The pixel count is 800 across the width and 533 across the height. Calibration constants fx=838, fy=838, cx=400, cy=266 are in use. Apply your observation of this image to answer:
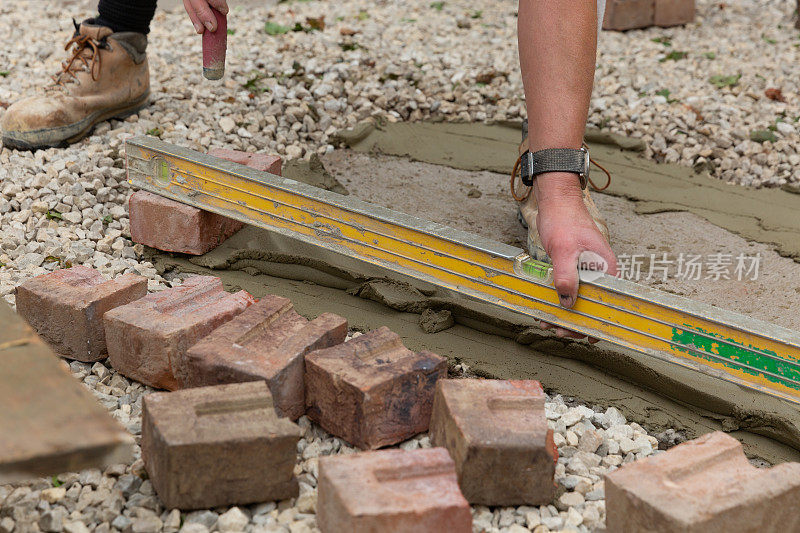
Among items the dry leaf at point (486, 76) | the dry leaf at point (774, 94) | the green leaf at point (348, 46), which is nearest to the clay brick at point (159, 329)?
the dry leaf at point (486, 76)

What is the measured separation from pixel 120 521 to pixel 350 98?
8.38 ft

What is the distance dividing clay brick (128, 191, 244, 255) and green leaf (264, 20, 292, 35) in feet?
6.99

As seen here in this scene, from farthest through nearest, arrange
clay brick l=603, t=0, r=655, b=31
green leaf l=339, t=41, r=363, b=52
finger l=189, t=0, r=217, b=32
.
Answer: clay brick l=603, t=0, r=655, b=31, green leaf l=339, t=41, r=363, b=52, finger l=189, t=0, r=217, b=32

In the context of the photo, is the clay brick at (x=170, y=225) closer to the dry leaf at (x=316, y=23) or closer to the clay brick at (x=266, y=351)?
the clay brick at (x=266, y=351)

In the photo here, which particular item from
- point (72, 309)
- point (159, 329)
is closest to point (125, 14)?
point (72, 309)

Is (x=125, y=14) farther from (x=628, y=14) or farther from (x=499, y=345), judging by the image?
(x=628, y=14)

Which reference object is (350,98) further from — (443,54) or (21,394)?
(21,394)

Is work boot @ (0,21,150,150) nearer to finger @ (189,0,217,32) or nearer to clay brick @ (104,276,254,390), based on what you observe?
finger @ (189,0,217,32)

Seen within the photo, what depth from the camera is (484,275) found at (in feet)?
7.25

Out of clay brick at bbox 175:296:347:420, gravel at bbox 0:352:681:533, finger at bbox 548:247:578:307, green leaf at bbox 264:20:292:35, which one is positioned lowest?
gravel at bbox 0:352:681:533

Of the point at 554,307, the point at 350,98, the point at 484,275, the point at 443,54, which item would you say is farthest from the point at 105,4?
the point at 554,307

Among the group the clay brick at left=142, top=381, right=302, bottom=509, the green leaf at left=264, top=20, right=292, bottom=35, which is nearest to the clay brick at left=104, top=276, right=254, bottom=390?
the clay brick at left=142, top=381, right=302, bottom=509

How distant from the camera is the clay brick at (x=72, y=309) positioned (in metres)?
2.12

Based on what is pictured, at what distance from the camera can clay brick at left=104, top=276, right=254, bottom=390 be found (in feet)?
6.56
